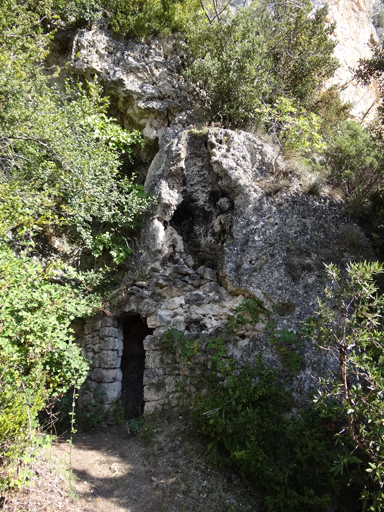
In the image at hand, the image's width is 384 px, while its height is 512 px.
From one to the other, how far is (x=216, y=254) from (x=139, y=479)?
3675 millimetres

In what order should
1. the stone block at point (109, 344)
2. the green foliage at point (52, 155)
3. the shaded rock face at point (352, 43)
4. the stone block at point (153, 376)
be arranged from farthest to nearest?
the shaded rock face at point (352, 43)
the stone block at point (109, 344)
the stone block at point (153, 376)
the green foliage at point (52, 155)

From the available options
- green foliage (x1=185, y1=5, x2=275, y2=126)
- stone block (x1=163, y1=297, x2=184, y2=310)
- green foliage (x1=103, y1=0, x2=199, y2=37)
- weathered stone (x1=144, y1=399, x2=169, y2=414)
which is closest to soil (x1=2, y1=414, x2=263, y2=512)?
weathered stone (x1=144, y1=399, x2=169, y2=414)

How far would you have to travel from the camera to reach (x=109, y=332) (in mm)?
6043

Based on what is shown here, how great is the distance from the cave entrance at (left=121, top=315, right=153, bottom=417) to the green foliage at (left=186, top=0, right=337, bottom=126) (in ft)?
16.5

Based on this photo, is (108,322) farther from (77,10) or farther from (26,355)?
(77,10)

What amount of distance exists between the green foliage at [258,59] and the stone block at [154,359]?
516cm

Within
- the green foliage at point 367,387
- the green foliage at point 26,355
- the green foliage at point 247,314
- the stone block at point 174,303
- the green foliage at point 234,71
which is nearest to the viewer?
the green foliage at point 367,387

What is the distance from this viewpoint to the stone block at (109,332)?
6.04m

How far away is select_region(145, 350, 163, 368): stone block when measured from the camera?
5477 millimetres

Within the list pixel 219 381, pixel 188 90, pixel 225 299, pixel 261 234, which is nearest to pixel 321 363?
pixel 219 381

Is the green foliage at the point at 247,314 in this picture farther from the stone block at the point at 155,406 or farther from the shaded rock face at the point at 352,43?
the shaded rock face at the point at 352,43

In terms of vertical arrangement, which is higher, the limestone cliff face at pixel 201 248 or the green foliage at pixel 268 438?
the limestone cliff face at pixel 201 248

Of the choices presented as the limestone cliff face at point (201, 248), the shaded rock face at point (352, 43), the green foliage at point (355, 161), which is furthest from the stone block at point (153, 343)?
the shaded rock face at point (352, 43)

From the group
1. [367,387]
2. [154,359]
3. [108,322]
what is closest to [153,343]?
[154,359]
